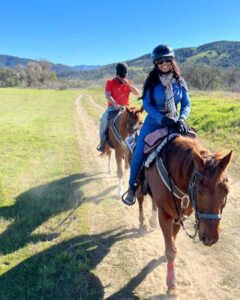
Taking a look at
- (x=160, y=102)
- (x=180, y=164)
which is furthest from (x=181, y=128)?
(x=180, y=164)

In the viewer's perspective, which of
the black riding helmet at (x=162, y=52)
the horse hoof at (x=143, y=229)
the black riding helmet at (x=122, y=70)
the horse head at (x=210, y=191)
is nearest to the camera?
the horse head at (x=210, y=191)

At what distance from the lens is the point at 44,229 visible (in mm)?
6988

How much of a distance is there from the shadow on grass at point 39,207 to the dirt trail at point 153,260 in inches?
25.5

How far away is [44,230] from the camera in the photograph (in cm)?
695

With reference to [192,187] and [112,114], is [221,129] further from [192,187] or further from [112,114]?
[192,187]

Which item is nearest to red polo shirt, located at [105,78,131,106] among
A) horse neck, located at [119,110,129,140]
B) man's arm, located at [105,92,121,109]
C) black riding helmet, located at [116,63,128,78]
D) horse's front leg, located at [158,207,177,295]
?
man's arm, located at [105,92,121,109]

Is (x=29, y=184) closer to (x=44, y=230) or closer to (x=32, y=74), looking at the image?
(x=44, y=230)

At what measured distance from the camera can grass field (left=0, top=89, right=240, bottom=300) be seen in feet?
16.7

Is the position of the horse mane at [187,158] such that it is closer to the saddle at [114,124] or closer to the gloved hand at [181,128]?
the gloved hand at [181,128]

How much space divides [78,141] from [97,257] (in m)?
10.4

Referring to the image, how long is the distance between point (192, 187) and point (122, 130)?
494 cm

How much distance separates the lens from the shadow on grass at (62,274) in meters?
4.87

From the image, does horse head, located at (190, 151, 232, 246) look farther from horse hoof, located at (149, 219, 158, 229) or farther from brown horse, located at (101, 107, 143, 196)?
brown horse, located at (101, 107, 143, 196)

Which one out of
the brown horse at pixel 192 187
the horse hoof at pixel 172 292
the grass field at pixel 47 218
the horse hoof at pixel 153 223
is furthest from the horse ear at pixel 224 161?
the horse hoof at pixel 153 223
